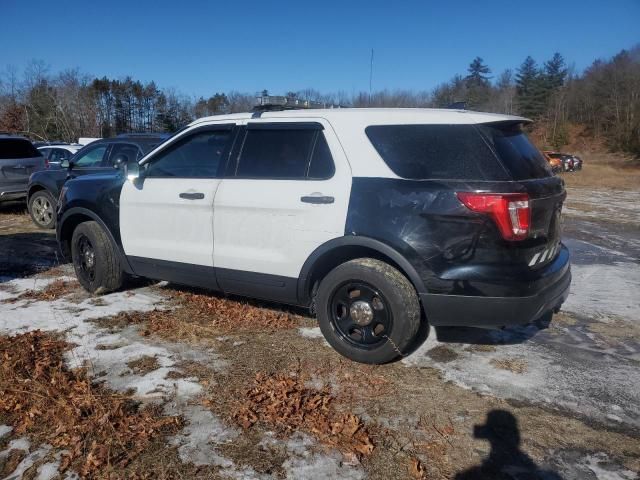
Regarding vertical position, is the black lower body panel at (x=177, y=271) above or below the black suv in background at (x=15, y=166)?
below

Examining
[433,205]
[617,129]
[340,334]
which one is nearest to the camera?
[433,205]

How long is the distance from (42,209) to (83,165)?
1.58 metres

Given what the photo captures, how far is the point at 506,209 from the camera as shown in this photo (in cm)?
308

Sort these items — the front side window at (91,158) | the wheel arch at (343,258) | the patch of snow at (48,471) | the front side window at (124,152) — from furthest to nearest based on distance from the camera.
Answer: the front side window at (91,158)
the front side window at (124,152)
the wheel arch at (343,258)
the patch of snow at (48,471)

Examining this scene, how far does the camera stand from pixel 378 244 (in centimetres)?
343

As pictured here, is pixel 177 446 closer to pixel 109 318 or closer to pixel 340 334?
pixel 340 334

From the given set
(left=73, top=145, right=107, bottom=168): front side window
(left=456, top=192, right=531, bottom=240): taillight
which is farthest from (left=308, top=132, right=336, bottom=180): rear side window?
(left=73, top=145, right=107, bottom=168): front side window

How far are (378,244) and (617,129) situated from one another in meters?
61.0

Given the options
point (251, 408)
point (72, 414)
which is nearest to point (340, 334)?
point (251, 408)

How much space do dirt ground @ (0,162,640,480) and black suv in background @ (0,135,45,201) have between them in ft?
20.1

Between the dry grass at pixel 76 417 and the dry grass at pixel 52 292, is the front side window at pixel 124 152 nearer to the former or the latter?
the dry grass at pixel 52 292

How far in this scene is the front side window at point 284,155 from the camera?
3777mm

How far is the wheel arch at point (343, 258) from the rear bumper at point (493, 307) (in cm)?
16

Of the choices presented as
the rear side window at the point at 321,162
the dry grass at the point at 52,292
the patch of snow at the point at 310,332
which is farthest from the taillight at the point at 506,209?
the dry grass at the point at 52,292
